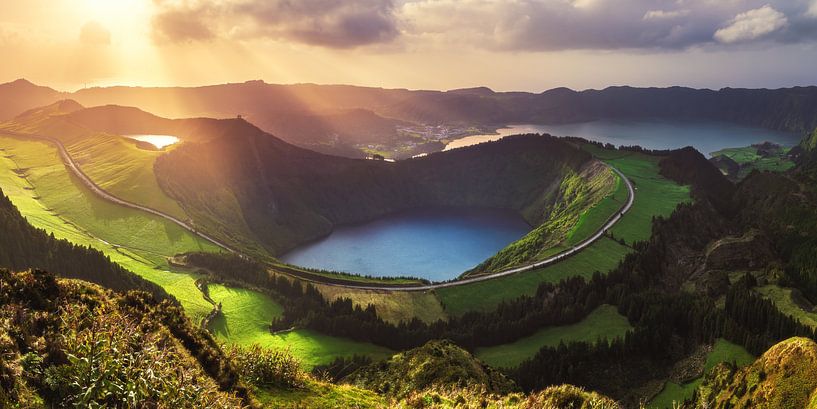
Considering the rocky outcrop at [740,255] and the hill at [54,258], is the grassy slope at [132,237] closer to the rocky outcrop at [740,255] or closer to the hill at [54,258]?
the hill at [54,258]

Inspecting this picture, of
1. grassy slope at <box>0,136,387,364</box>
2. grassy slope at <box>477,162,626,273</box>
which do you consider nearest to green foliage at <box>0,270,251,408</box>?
grassy slope at <box>0,136,387,364</box>

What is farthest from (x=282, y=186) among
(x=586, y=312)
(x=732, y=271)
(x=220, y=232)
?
(x=732, y=271)

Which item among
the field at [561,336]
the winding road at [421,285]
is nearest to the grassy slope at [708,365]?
the field at [561,336]

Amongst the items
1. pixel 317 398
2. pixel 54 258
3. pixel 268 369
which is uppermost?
pixel 268 369

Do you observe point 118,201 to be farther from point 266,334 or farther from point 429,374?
point 429,374

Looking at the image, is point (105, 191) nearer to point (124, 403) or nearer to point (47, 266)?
point (47, 266)

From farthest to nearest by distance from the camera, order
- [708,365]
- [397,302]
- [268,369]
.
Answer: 1. [397,302]
2. [708,365]
3. [268,369]

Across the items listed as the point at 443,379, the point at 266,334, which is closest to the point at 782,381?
the point at 443,379
